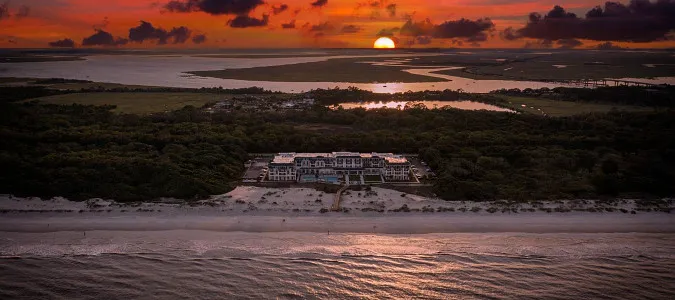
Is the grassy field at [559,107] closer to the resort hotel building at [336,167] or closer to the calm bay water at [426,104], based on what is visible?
the calm bay water at [426,104]

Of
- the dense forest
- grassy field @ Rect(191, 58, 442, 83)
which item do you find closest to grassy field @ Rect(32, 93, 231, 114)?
the dense forest

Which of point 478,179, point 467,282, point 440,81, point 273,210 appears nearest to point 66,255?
point 273,210

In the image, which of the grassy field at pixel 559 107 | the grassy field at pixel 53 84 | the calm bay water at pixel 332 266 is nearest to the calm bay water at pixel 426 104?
the grassy field at pixel 559 107

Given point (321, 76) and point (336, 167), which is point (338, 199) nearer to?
point (336, 167)

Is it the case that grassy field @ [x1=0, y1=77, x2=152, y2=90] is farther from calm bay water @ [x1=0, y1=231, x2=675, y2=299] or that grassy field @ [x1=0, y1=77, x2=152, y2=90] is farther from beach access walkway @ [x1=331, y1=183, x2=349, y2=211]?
beach access walkway @ [x1=331, y1=183, x2=349, y2=211]

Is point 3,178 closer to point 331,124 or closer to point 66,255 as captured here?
point 66,255
